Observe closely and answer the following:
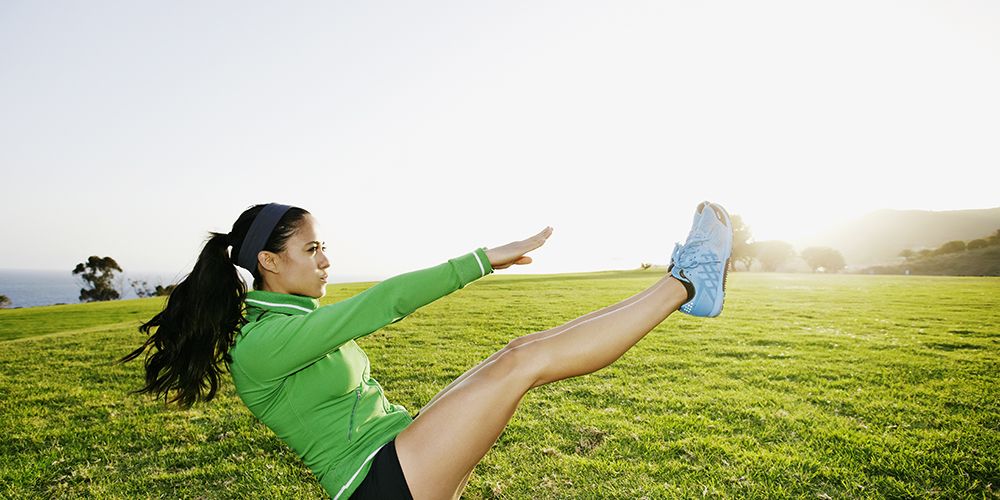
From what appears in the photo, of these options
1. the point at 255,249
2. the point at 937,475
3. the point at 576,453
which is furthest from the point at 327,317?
the point at 937,475

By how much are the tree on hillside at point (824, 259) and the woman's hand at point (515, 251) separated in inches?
3080

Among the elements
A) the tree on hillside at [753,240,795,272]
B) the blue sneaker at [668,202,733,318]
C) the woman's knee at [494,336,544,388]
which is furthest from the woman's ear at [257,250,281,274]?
the tree on hillside at [753,240,795,272]

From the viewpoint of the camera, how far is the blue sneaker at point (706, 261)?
3.11 metres

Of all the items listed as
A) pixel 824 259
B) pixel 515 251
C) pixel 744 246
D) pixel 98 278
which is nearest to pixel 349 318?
pixel 515 251

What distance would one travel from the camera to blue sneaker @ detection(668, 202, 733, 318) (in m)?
3.11

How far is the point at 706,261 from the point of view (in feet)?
10.5

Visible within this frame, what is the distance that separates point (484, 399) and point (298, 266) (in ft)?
4.00

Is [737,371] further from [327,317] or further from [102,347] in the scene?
[102,347]

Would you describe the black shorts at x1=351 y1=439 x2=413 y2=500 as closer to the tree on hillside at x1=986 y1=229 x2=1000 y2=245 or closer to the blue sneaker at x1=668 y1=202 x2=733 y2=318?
the blue sneaker at x1=668 y1=202 x2=733 y2=318

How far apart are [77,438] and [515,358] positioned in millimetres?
5383

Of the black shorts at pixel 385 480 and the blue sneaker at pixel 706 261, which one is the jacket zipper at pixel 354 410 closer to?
the black shorts at pixel 385 480

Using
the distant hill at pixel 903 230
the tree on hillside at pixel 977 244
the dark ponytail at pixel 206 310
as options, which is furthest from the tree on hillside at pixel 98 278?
the distant hill at pixel 903 230

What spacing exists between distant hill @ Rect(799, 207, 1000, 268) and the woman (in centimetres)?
13915

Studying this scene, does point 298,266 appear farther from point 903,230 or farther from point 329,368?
point 903,230
